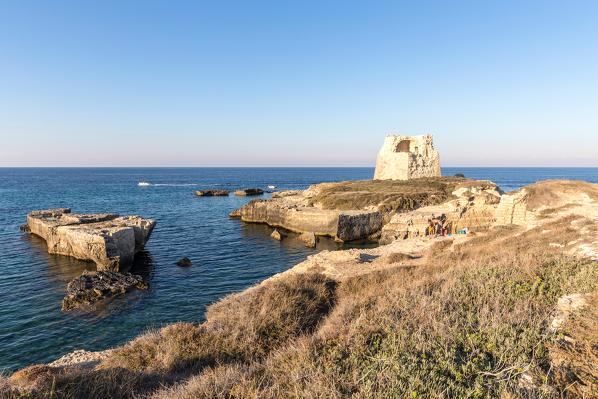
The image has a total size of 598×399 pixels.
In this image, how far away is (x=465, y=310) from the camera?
7043 mm

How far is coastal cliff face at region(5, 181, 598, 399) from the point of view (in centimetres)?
462

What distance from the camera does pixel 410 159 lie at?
63938 millimetres

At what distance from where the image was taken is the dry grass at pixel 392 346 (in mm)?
4602

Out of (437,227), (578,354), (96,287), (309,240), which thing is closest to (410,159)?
(437,227)

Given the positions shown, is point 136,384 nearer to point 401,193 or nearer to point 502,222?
point 502,222

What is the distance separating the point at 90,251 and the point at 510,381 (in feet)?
91.2

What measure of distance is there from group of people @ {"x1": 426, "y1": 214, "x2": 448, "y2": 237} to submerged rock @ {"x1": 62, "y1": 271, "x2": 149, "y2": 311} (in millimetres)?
23286

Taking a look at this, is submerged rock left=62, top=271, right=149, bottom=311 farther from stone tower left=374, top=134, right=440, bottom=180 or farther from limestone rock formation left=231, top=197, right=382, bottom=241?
stone tower left=374, top=134, right=440, bottom=180

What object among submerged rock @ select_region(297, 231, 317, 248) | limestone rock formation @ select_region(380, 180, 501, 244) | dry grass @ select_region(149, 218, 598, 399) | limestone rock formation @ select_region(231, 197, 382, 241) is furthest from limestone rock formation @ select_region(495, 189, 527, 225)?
dry grass @ select_region(149, 218, 598, 399)

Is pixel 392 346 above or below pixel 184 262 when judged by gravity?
above

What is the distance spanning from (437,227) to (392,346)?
90.2ft

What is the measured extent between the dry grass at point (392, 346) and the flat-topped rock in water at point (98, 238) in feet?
58.1

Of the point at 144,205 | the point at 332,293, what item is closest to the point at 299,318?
the point at 332,293

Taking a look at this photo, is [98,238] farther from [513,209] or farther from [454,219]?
[513,209]
